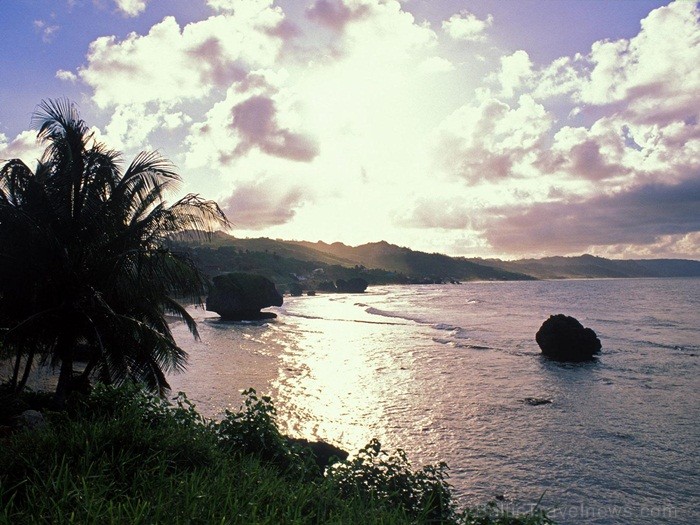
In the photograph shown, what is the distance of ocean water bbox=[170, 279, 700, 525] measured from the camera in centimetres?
1224

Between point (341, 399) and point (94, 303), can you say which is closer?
point (94, 303)

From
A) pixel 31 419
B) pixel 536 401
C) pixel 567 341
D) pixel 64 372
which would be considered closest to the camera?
pixel 31 419

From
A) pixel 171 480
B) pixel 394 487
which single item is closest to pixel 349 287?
pixel 394 487

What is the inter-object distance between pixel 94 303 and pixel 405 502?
9623mm

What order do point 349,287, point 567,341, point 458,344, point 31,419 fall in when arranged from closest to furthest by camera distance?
1. point 31,419
2. point 567,341
3. point 458,344
4. point 349,287

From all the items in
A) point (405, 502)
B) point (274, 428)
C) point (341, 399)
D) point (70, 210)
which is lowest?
point (341, 399)

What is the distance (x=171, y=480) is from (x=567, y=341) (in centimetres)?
3160

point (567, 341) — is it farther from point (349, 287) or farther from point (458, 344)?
point (349, 287)

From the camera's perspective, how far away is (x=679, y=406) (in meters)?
20.3

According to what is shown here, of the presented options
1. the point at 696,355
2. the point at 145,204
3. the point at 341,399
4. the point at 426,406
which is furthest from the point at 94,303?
the point at 696,355

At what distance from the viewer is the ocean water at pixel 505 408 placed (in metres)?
12.2

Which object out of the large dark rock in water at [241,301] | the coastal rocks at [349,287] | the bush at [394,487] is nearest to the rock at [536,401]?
the bush at [394,487]

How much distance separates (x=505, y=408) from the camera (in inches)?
784

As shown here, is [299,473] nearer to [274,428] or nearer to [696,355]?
[274,428]
